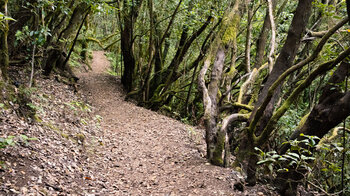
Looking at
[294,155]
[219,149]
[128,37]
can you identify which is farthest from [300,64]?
[128,37]

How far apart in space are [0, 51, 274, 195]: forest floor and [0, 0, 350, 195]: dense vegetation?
0.55m

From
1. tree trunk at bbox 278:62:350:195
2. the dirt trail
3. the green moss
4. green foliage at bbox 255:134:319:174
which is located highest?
tree trunk at bbox 278:62:350:195

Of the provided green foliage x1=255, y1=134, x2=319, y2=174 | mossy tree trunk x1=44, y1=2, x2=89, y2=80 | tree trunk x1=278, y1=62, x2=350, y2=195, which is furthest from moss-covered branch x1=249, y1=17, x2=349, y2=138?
mossy tree trunk x1=44, y1=2, x2=89, y2=80

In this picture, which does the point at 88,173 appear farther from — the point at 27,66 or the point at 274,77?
the point at 27,66

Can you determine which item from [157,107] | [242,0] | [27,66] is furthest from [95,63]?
[242,0]

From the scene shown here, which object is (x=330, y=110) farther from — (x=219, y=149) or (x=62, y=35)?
(x=62, y=35)

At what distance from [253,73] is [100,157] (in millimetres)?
4413

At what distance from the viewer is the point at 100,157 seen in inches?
243

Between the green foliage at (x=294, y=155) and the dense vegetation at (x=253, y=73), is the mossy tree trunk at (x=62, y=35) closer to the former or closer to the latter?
the dense vegetation at (x=253, y=73)

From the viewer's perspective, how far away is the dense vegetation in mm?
4148

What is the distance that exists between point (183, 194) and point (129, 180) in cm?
147

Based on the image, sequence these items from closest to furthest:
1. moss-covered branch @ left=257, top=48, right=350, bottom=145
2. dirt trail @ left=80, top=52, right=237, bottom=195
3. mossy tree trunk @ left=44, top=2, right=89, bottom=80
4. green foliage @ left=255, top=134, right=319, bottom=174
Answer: green foliage @ left=255, top=134, right=319, bottom=174 < moss-covered branch @ left=257, top=48, right=350, bottom=145 < dirt trail @ left=80, top=52, right=237, bottom=195 < mossy tree trunk @ left=44, top=2, right=89, bottom=80

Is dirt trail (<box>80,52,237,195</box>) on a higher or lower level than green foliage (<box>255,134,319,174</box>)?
lower

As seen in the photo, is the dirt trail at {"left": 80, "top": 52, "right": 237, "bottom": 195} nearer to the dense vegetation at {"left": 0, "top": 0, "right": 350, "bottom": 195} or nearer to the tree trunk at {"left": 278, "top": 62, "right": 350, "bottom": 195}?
the dense vegetation at {"left": 0, "top": 0, "right": 350, "bottom": 195}
